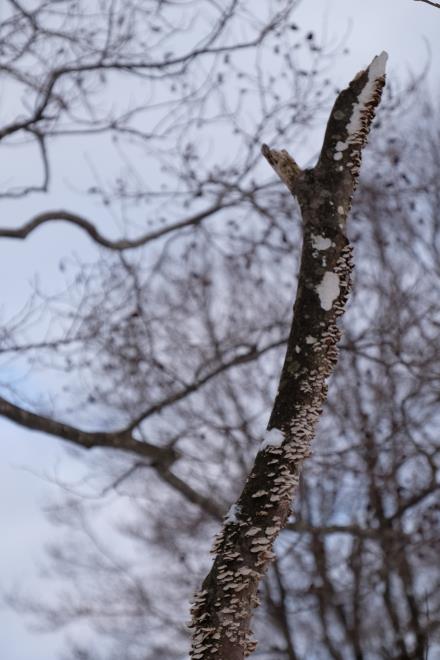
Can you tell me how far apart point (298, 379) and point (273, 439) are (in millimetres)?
177

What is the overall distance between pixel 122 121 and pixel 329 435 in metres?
3.54

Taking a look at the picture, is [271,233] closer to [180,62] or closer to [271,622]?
[180,62]

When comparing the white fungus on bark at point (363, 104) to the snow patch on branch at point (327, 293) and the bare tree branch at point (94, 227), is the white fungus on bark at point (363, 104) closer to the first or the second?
the snow patch on branch at point (327, 293)

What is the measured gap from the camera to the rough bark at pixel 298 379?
1.95 metres

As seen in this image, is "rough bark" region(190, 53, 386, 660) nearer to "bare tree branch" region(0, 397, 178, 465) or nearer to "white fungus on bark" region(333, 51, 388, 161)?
"white fungus on bark" region(333, 51, 388, 161)

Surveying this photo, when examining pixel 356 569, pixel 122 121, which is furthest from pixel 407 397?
pixel 122 121

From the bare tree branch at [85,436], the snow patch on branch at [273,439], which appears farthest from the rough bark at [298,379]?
the bare tree branch at [85,436]

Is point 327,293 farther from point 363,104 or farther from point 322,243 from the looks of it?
point 363,104

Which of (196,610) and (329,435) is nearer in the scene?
(196,610)

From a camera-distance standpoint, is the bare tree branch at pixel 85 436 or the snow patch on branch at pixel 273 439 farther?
the bare tree branch at pixel 85 436

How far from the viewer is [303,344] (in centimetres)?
216

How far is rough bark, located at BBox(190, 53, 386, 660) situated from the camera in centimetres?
195

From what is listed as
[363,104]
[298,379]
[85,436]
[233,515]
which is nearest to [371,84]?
[363,104]

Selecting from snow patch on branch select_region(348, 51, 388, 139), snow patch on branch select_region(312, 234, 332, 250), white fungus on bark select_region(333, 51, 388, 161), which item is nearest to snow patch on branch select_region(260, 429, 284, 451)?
snow patch on branch select_region(312, 234, 332, 250)
